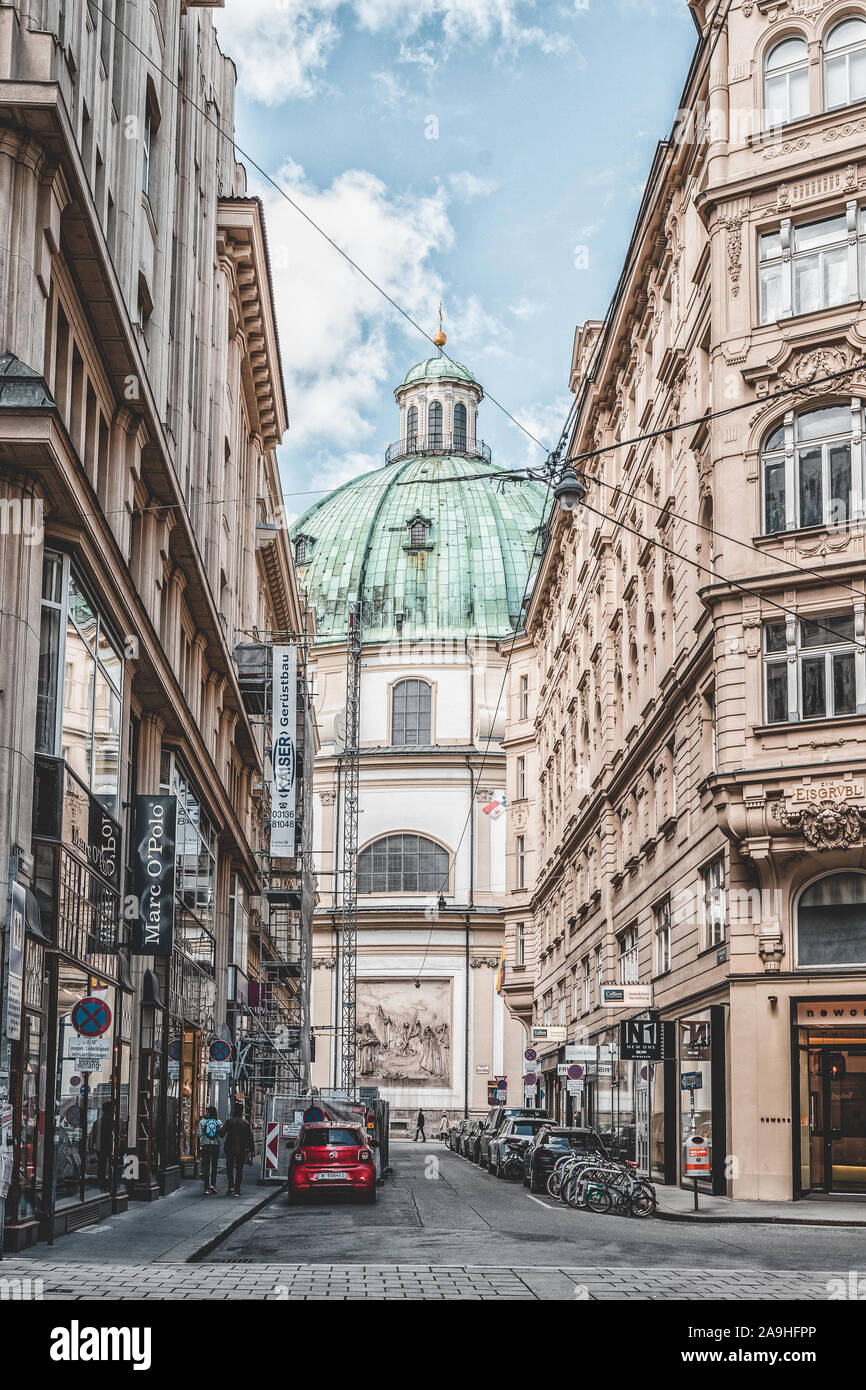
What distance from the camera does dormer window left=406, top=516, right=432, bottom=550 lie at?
329ft

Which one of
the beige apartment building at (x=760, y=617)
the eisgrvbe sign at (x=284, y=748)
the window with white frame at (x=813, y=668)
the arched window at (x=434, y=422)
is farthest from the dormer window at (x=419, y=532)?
the window with white frame at (x=813, y=668)

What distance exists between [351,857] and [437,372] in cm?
4222

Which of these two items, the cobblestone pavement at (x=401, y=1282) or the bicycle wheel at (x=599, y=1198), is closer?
the cobblestone pavement at (x=401, y=1282)

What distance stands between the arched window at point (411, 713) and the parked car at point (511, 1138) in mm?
49852

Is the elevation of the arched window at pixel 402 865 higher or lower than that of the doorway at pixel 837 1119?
higher

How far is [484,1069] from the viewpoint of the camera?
86.6 meters

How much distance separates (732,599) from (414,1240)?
531 inches

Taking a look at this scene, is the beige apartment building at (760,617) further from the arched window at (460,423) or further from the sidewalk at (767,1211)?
the arched window at (460,423)

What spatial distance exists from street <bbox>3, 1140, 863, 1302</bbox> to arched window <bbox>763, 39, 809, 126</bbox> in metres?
19.7

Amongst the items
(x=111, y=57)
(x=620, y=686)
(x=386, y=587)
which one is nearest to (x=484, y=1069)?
(x=386, y=587)

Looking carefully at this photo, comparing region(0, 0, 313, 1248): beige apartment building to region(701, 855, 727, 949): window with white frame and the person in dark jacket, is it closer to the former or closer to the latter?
the person in dark jacket

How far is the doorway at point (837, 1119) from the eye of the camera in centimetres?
2786

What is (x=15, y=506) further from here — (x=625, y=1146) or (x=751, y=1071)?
(x=625, y=1146)

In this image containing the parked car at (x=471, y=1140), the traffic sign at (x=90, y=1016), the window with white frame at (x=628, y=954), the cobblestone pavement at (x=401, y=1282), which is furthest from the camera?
the parked car at (x=471, y=1140)
